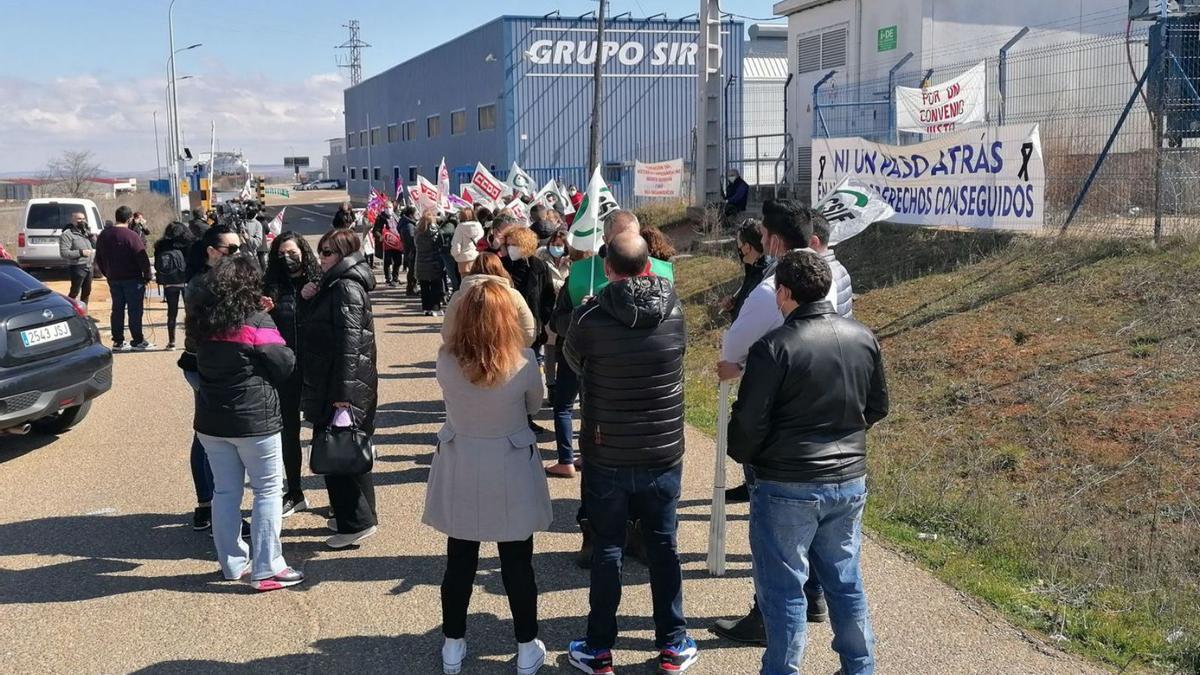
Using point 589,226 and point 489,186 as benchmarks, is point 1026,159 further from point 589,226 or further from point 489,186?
point 489,186

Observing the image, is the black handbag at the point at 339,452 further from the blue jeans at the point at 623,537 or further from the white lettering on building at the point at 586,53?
the white lettering on building at the point at 586,53

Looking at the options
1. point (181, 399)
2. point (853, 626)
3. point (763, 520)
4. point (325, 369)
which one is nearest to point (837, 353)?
point (763, 520)

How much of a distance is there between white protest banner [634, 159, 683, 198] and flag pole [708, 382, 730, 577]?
1818cm

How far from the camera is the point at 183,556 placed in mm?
5891

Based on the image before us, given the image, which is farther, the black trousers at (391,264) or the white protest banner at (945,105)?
the black trousers at (391,264)

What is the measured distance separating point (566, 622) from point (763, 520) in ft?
4.75

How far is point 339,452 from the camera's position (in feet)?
18.3

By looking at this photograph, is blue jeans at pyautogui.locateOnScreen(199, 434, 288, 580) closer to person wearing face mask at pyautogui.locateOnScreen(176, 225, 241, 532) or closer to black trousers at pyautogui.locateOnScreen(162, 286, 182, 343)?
person wearing face mask at pyautogui.locateOnScreen(176, 225, 241, 532)

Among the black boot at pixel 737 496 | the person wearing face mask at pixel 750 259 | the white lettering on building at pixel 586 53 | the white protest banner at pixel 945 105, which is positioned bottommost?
the black boot at pixel 737 496

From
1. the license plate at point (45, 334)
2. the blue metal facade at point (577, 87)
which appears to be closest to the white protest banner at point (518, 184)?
the license plate at point (45, 334)

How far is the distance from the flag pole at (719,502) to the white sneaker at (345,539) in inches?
80.0

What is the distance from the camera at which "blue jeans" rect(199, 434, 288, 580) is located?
532cm


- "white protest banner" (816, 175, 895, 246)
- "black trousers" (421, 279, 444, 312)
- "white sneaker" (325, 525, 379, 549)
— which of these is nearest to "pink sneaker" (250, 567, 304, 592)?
"white sneaker" (325, 525, 379, 549)

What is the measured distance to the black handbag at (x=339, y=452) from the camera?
18.2ft
